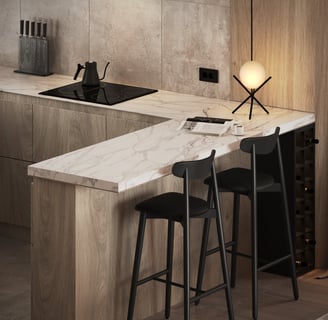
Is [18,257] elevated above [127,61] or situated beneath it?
situated beneath

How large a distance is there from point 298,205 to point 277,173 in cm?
24

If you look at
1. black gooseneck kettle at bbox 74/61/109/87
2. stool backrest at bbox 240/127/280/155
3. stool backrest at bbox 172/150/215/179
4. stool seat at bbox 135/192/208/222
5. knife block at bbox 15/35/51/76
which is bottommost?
stool seat at bbox 135/192/208/222

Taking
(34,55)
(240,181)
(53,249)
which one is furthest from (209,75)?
(53,249)

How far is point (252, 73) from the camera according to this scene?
650cm

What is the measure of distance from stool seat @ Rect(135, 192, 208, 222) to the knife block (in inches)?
88.2

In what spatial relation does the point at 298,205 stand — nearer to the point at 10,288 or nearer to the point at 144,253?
the point at 144,253

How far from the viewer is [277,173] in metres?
6.63

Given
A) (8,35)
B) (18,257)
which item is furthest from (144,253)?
(8,35)

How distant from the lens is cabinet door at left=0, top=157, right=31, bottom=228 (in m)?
7.30

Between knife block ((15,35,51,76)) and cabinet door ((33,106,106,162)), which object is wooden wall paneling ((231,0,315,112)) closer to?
cabinet door ((33,106,106,162))

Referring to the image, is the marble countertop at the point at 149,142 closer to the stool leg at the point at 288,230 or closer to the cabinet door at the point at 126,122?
the cabinet door at the point at 126,122

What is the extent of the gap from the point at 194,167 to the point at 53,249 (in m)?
0.80

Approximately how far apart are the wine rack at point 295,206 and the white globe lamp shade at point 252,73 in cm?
36

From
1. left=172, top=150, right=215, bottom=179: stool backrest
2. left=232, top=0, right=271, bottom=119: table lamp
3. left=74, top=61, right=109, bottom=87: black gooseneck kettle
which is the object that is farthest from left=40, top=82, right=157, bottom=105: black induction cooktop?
left=172, top=150, right=215, bottom=179: stool backrest
